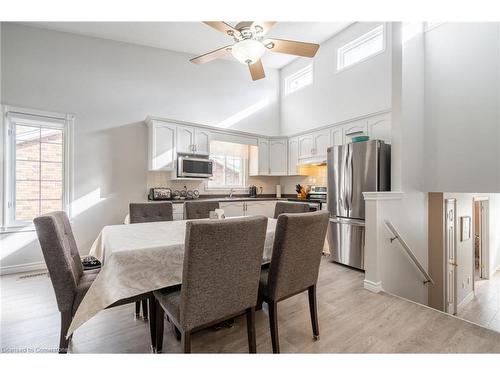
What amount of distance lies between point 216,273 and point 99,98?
152 inches

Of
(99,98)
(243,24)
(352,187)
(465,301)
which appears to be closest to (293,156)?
(352,187)

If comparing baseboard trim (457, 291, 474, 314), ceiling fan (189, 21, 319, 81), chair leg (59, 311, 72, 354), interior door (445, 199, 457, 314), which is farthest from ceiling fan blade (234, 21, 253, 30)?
baseboard trim (457, 291, 474, 314)

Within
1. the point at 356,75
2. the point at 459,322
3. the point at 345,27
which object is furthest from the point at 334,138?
the point at 459,322

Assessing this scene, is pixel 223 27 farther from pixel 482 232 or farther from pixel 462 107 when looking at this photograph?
pixel 482 232

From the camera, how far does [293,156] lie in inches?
202

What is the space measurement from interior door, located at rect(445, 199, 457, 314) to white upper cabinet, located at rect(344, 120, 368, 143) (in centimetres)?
160

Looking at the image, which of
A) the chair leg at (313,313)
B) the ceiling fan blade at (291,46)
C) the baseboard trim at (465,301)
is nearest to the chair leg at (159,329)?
the chair leg at (313,313)

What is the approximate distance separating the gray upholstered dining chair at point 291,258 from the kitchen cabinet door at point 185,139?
304cm

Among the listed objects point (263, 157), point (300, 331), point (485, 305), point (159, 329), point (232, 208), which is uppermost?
point (263, 157)

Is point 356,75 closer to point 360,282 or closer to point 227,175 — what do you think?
point 227,175

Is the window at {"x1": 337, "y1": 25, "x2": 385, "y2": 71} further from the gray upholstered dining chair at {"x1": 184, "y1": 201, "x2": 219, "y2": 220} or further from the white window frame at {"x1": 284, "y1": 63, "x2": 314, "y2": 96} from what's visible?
the gray upholstered dining chair at {"x1": 184, "y1": 201, "x2": 219, "y2": 220}

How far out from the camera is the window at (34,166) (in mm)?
3178

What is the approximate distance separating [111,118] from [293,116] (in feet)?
12.1

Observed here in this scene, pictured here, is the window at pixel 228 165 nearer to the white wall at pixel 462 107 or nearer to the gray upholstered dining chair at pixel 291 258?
the white wall at pixel 462 107
